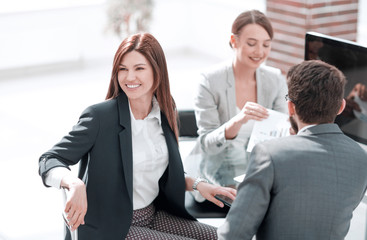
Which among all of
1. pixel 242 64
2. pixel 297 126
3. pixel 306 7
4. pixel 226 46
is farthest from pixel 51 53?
pixel 297 126

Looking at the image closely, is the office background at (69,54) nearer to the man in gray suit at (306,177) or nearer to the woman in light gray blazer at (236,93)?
the woman in light gray blazer at (236,93)

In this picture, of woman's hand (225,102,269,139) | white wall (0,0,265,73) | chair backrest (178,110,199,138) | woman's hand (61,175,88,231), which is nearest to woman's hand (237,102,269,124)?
woman's hand (225,102,269,139)

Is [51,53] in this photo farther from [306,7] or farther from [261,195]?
[261,195]

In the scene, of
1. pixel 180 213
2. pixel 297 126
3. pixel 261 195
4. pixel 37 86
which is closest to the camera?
pixel 261 195

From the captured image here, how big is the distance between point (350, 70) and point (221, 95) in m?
0.63

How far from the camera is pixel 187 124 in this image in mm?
3143

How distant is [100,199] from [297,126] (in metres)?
0.79

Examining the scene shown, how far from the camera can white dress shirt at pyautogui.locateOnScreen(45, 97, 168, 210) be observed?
221 centimetres

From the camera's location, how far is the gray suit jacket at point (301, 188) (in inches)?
62.7

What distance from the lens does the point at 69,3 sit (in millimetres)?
7305

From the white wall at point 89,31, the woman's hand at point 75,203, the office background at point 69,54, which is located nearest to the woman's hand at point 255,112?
the woman's hand at point 75,203

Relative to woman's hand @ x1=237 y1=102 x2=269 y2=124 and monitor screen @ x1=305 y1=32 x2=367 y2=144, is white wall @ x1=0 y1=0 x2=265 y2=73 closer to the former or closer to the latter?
monitor screen @ x1=305 y1=32 x2=367 y2=144

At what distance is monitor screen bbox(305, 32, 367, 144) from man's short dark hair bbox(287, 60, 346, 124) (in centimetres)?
97

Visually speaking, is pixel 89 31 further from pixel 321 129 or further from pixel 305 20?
pixel 321 129
